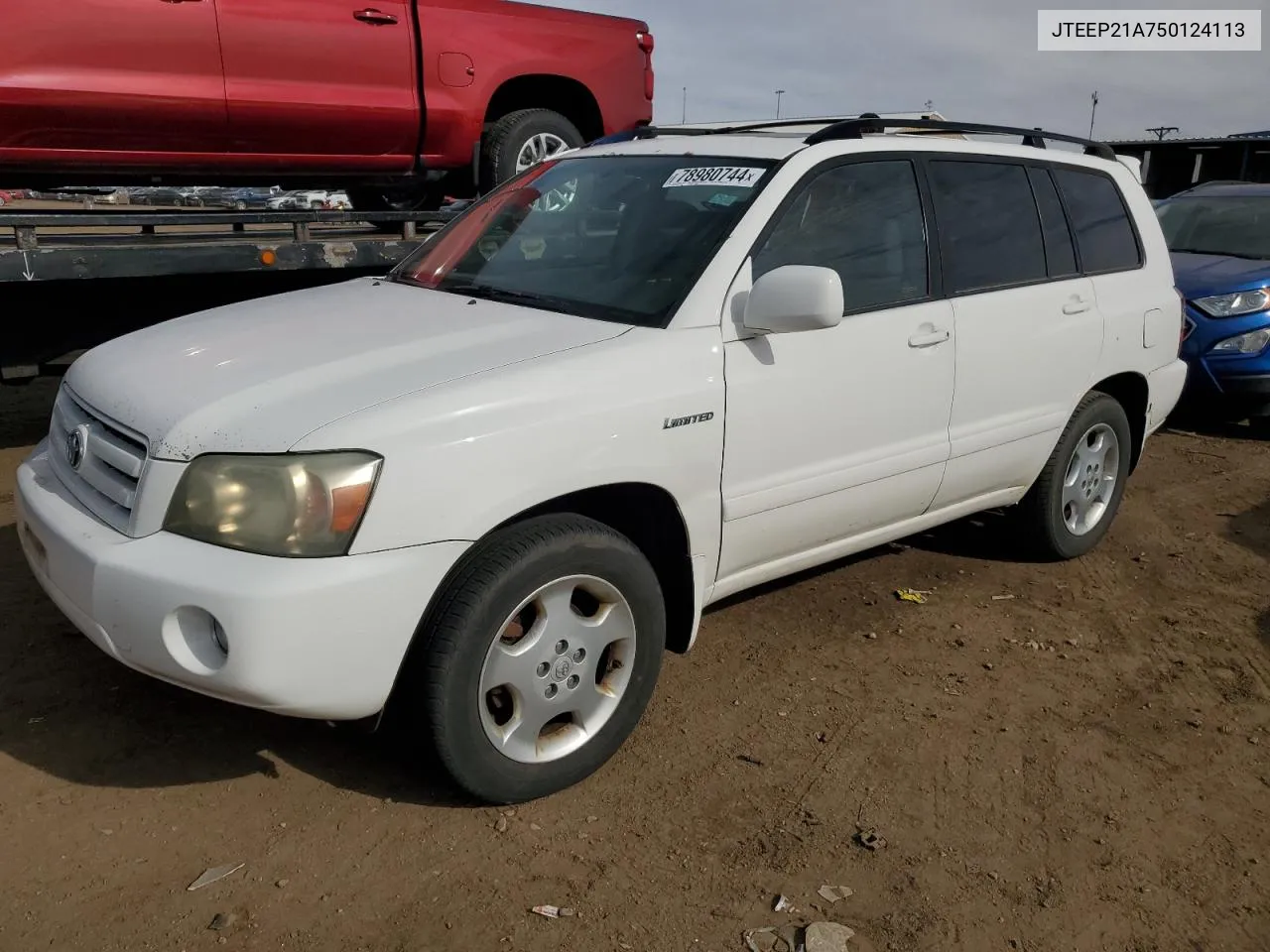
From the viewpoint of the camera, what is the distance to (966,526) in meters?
5.31

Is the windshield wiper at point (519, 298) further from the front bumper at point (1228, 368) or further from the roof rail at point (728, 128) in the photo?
the front bumper at point (1228, 368)

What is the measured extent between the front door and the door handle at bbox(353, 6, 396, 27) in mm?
3354

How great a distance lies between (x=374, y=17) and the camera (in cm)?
578

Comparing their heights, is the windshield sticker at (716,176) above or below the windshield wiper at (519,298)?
above

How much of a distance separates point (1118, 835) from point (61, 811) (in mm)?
2752

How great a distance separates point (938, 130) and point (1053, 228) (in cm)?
63

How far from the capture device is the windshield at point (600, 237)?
319 centimetres

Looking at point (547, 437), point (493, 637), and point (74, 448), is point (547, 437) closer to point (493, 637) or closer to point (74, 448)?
point (493, 637)

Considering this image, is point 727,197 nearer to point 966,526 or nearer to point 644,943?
point 644,943

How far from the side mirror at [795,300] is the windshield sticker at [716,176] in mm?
446

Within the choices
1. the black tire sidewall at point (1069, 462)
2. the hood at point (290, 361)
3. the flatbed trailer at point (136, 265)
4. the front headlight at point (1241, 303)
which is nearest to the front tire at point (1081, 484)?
the black tire sidewall at point (1069, 462)

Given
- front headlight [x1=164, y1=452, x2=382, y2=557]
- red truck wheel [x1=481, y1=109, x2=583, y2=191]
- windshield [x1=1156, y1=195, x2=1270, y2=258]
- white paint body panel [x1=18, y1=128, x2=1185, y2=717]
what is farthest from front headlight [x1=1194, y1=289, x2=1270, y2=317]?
front headlight [x1=164, y1=452, x2=382, y2=557]

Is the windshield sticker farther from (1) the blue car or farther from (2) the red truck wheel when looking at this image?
(1) the blue car

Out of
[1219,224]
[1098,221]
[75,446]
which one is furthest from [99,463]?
[1219,224]
